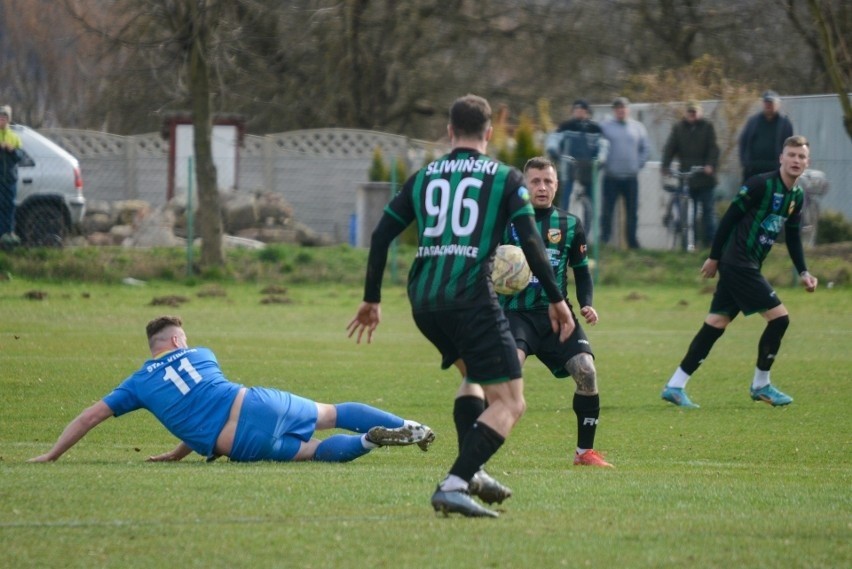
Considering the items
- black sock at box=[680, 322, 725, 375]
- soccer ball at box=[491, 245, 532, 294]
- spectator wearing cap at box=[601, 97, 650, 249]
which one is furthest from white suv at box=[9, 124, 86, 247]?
soccer ball at box=[491, 245, 532, 294]

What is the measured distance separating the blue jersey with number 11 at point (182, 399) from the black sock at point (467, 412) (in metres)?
1.68

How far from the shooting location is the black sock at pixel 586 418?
8656 mm

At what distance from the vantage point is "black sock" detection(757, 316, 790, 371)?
11.7 m

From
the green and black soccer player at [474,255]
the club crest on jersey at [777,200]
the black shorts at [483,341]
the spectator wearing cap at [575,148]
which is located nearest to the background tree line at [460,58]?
the spectator wearing cap at [575,148]

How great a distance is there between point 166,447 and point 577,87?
2730 centimetres

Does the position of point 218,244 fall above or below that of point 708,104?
below

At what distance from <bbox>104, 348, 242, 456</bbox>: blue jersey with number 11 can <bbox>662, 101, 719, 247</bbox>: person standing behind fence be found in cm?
1525

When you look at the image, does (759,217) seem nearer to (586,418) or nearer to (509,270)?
(586,418)

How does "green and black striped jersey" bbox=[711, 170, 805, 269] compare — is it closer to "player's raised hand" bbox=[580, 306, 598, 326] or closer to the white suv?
"player's raised hand" bbox=[580, 306, 598, 326]

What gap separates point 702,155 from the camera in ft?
73.6

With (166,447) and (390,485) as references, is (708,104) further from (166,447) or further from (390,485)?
(390,485)

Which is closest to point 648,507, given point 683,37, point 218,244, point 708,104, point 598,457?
point 598,457

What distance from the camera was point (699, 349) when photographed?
11828 mm

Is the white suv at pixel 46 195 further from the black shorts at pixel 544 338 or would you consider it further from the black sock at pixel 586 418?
the black sock at pixel 586 418
